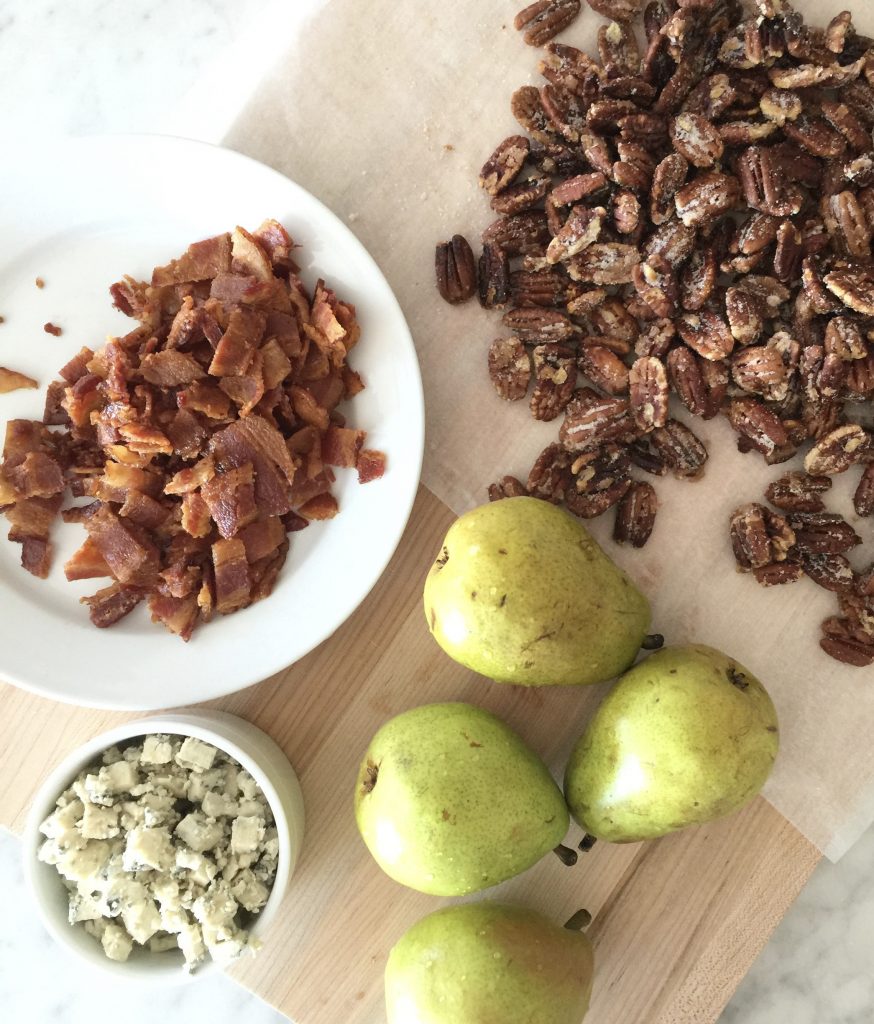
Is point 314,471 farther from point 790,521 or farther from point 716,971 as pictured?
point 716,971

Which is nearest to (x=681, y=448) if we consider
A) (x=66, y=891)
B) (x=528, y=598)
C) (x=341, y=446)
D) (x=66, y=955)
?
(x=528, y=598)

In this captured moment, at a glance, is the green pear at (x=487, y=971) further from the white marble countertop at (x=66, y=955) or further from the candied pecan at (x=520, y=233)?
the candied pecan at (x=520, y=233)

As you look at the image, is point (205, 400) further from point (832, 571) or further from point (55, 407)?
point (832, 571)

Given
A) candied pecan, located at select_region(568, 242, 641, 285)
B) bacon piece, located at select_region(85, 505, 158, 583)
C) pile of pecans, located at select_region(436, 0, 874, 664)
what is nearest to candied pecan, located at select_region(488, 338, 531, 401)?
pile of pecans, located at select_region(436, 0, 874, 664)

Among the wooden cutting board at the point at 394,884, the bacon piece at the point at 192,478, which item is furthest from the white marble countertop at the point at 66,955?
the bacon piece at the point at 192,478

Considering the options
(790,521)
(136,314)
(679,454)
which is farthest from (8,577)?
(790,521)

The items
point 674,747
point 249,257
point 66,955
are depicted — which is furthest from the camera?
point 66,955
